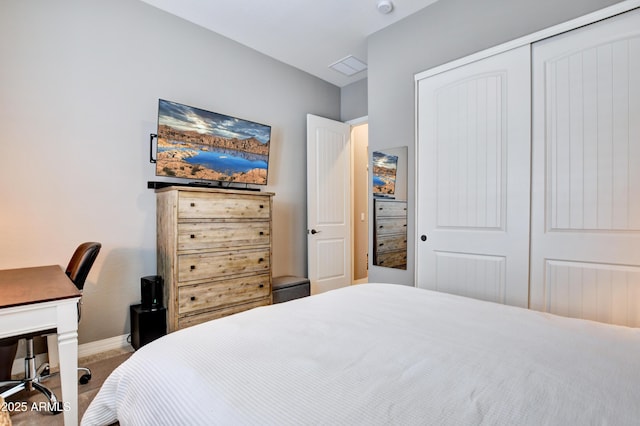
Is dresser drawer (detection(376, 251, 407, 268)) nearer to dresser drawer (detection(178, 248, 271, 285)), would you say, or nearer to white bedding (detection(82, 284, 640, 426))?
dresser drawer (detection(178, 248, 271, 285))

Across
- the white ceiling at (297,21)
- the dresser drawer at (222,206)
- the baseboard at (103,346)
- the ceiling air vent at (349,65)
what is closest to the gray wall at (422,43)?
the white ceiling at (297,21)

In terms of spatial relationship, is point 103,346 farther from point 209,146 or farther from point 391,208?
point 391,208

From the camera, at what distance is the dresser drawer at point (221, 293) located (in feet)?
8.61

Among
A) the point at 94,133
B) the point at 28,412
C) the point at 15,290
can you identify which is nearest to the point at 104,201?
the point at 94,133

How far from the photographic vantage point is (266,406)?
727 mm

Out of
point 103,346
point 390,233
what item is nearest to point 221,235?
point 103,346

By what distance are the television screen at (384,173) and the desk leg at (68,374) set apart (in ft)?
8.49

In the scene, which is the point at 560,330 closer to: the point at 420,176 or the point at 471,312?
the point at 471,312

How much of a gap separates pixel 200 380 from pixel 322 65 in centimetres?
397

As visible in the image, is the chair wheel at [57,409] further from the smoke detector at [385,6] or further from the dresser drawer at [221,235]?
the smoke detector at [385,6]

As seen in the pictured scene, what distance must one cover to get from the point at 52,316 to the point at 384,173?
269cm

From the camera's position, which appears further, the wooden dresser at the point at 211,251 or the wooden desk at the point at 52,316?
the wooden dresser at the point at 211,251

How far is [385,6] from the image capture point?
287cm

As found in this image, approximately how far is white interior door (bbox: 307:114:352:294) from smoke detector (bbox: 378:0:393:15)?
59.7 inches
